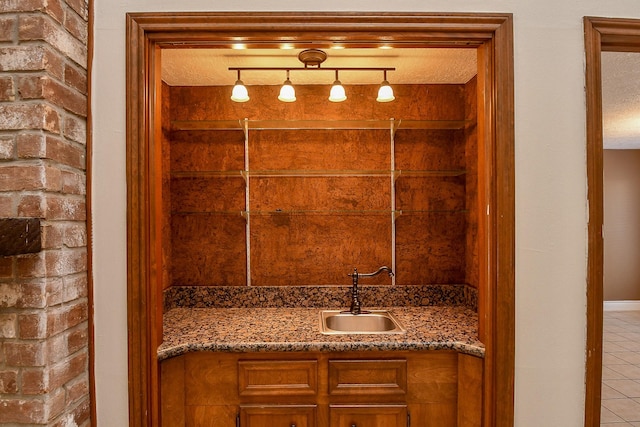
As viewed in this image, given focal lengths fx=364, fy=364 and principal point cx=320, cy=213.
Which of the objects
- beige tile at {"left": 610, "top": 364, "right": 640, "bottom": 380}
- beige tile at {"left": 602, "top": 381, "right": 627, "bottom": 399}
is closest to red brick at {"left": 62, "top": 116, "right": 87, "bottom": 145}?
beige tile at {"left": 602, "top": 381, "right": 627, "bottom": 399}

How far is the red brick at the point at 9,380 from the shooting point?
103 cm

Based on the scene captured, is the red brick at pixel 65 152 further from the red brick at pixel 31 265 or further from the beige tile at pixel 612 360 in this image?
the beige tile at pixel 612 360

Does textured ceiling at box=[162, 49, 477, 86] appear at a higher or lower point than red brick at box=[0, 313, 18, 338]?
higher

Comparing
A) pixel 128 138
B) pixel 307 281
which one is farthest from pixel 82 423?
pixel 307 281

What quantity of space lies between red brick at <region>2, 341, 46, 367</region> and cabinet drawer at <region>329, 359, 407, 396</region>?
1.07 meters

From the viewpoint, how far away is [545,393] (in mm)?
1290

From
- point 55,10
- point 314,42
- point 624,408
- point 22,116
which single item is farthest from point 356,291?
point 624,408

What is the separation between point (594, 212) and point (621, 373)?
319 centimetres

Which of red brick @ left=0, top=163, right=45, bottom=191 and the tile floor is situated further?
the tile floor

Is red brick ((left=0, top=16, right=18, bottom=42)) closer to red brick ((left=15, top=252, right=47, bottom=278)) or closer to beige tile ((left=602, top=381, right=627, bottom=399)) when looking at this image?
red brick ((left=15, top=252, right=47, bottom=278))

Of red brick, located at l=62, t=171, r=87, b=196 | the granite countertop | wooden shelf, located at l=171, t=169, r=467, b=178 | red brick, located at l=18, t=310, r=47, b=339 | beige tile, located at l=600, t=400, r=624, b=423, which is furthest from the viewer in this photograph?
beige tile, located at l=600, t=400, r=624, b=423

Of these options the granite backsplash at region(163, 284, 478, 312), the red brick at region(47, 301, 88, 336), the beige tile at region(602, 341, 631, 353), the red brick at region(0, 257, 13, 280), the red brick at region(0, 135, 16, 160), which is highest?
the red brick at region(0, 135, 16, 160)

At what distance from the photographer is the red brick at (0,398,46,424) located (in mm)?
1022

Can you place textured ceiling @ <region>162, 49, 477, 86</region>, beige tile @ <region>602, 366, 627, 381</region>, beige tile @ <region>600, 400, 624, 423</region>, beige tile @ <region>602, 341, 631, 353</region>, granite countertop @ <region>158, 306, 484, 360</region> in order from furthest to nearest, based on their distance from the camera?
beige tile @ <region>602, 341, 631, 353</region> → beige tile @ <region>602, 366, 627, 381</region> → beige tile @ <region>600, 400, 624, 423</region> → textured ceiling @ <region>162, 49, 477, 86</region> → granite countertop @ <region>158, 306, 484, 360</region>
